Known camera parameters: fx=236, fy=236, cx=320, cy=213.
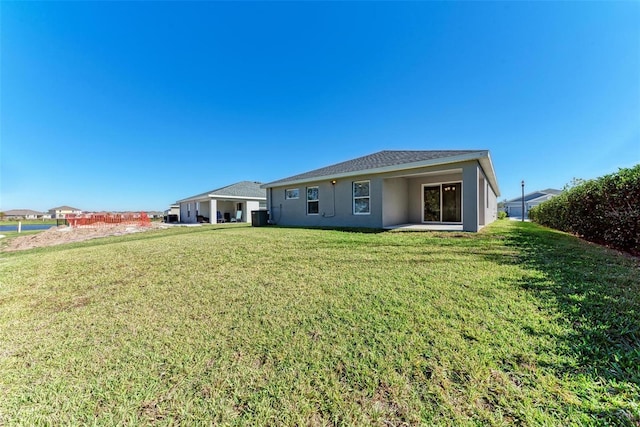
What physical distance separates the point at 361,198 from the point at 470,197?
4430 millimetres

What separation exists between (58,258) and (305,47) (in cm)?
1306

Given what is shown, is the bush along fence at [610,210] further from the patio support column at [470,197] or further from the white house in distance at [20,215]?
the white house in distance at [20,215]

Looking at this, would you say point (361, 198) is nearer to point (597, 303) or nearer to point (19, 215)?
point (597, 303)

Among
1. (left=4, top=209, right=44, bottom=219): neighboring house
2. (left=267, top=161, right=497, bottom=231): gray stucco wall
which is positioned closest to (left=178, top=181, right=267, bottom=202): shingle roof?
(left=267, top=161, right=497, bottom=231): gray stucco wall

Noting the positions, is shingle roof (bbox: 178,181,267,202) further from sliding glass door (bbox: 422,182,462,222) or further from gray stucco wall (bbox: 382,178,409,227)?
sliding glass door (bbox: 422,182,462,222)

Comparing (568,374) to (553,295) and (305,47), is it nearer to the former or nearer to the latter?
(553,295)

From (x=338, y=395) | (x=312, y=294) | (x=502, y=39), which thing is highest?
(x=502, y=39)

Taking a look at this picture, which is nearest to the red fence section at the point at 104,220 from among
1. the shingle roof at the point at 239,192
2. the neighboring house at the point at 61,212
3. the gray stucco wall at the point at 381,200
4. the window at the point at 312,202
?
the shingle roof at the point at 239,192

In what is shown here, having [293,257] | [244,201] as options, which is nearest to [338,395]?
[293,257]

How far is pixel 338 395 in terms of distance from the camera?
6.20 ft

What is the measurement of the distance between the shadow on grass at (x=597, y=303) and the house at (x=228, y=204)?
22253mm

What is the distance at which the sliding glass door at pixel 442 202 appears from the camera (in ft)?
→ 38.2

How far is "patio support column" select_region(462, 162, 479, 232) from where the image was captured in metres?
8.16

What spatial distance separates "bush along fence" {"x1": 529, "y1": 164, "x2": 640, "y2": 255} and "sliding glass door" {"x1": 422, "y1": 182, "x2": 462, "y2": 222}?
3.94 m
